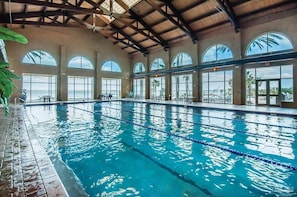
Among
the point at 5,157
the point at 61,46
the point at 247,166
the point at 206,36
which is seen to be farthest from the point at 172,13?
the point at 5,157

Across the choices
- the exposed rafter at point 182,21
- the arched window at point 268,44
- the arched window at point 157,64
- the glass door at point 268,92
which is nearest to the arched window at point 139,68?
the arched window at point 157,64

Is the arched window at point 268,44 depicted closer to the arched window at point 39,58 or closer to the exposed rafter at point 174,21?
the exposed rafter at point 174,21

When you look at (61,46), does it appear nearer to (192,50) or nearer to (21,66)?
(21,66)

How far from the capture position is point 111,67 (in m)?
18.5

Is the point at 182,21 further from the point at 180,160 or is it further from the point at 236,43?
the point at 180,160

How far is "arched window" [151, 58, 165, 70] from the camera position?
16422mm

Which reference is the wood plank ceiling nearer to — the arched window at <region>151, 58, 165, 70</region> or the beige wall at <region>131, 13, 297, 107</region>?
the beige wall at <region>131, 13, 297, 107</region>

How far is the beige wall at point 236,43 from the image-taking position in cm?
923

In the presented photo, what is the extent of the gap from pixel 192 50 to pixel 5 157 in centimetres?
1289

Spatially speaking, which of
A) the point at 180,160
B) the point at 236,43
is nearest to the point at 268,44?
the point at 236,43

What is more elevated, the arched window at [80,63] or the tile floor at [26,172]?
the arched window at [80,63]

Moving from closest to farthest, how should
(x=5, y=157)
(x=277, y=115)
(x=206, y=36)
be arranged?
(x=5, y=157) → (x=277, y=115) → (x=206, y=36)

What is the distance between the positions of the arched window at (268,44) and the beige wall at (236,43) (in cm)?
21

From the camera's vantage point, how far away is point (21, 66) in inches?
545
